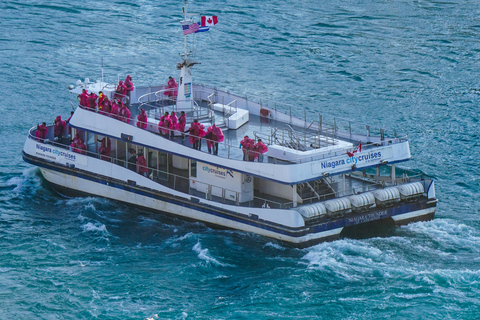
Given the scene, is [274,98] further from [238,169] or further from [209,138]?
[238,169]

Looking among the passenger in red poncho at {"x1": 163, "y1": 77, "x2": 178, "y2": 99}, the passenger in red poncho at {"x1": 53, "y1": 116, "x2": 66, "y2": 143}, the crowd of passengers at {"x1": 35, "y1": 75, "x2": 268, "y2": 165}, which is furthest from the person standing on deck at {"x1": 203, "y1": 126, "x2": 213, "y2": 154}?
the passenger in red poncho at {"x1": 53, "y1": 116, "x2": 66, "y2": 143}

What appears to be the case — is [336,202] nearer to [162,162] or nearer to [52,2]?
[162,162]

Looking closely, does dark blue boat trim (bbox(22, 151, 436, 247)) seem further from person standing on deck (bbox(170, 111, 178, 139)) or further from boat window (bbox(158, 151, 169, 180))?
person standing on deck (bbox(170, 111, 178, 139))

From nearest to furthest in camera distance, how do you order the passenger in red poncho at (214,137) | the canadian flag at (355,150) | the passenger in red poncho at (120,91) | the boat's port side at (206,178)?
the canadian flag at (355,150), the boat's port side at (206,178), the passenger in red poncho at (214,137), the passenger in red poncho at (120,91)

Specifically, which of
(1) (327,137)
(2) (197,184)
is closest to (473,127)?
(1) (327,137)

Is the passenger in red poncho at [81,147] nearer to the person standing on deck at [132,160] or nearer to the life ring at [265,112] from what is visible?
the person standing on deck at [132,160]

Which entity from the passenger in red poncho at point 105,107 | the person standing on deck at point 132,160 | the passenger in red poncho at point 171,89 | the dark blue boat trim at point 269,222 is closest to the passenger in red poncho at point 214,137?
the dark blue boat trim at point 269,222
